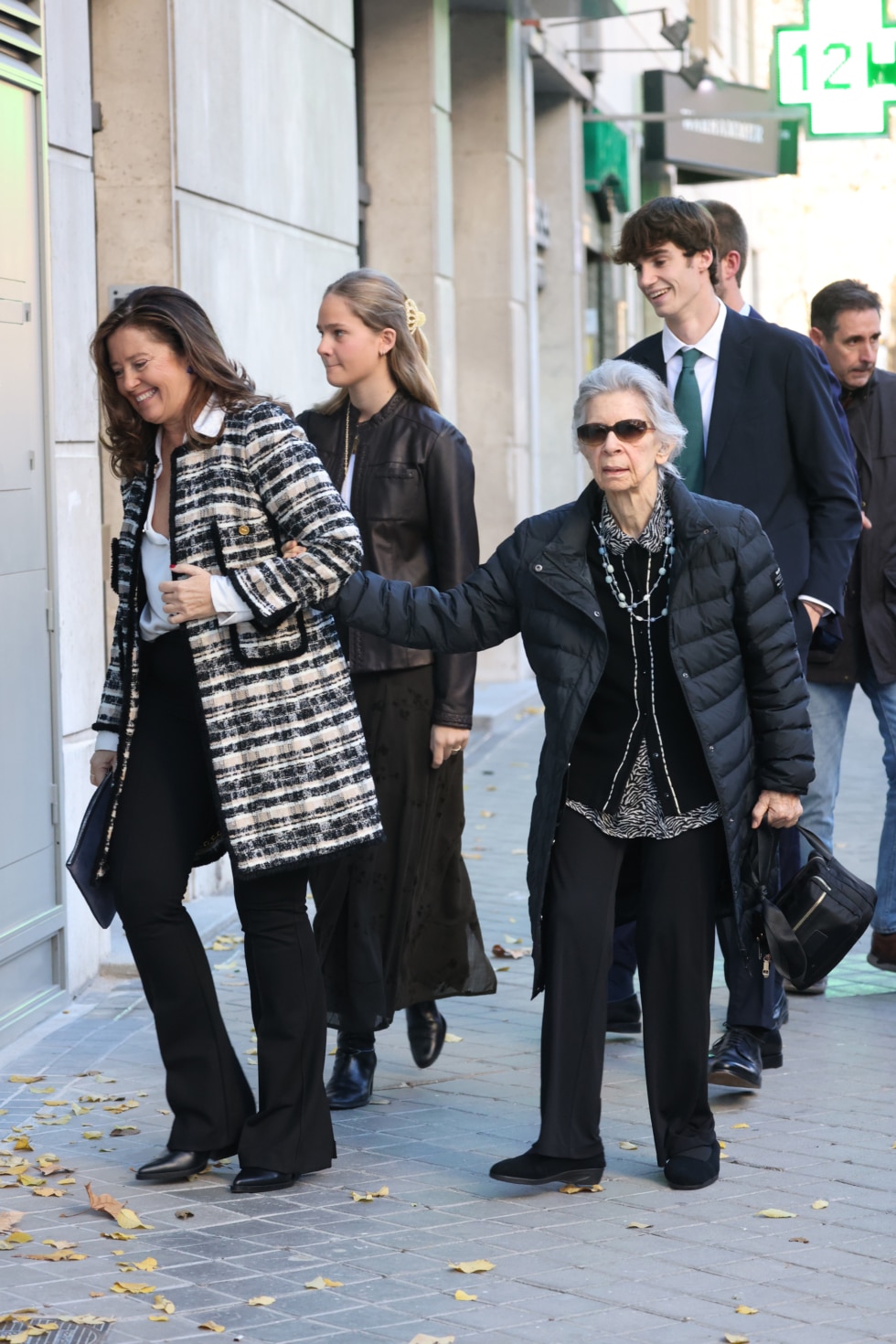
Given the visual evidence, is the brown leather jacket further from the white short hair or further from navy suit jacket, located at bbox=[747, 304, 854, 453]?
navy suit jacket, located at bbox=[747, 304, 854, 453]

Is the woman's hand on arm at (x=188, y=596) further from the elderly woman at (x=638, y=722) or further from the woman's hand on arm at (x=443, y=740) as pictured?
the woman's hand on arm at (x=443, y=740)

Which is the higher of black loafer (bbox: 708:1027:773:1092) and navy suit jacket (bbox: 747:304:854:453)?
navy suit jacket (bbox: 747:304:854:453)

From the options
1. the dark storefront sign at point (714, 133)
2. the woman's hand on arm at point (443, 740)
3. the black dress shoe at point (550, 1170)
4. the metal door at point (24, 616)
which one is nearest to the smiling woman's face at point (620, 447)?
the woman's hand on arm at point (443, 740)

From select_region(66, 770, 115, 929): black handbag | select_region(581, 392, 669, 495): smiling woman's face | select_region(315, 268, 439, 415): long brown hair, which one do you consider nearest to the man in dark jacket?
select_region(315, 268, 439, 415): long brown hair

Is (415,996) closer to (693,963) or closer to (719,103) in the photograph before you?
(693,963)

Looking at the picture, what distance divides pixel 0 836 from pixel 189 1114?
1636 mm

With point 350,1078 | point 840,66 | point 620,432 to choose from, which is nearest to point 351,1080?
point 350,1078

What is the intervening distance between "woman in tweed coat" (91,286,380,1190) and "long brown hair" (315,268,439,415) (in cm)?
76

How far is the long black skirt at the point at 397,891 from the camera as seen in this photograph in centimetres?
521

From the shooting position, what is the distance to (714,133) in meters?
20.9

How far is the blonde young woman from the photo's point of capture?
205 inches

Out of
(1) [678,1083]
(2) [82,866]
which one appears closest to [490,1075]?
(1) [678,1083]

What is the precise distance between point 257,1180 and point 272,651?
120 cm

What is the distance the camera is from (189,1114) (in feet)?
14.9
